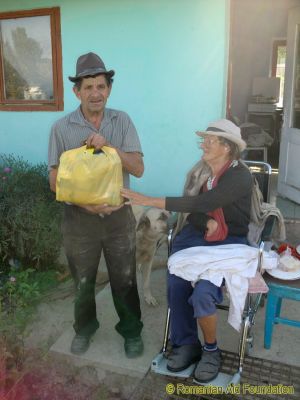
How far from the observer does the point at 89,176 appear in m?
2.37

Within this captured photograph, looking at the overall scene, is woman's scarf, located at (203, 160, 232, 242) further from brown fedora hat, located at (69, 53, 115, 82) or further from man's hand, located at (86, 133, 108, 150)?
brown fedora hat, located at (69, 53, 115, 82)

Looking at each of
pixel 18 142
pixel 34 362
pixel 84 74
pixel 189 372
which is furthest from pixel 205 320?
pixel 18 142

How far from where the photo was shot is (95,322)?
3092 millimetres

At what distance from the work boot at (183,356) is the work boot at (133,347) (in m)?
0.35

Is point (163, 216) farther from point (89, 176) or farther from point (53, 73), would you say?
point (53, 73)

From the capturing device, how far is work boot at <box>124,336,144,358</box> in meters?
2.91

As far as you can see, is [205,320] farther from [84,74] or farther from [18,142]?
[18,142]

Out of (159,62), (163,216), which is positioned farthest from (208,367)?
(159,62)

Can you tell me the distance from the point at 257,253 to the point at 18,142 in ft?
12.5

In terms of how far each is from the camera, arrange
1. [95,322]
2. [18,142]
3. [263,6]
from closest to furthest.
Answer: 1. [95,322]
2. [18,142]
3. [263,6]

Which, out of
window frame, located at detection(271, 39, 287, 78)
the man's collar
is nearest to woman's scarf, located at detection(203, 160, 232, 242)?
the man's collar

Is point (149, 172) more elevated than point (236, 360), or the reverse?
point (149, 172)

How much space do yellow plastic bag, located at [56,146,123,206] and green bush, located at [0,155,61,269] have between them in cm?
168

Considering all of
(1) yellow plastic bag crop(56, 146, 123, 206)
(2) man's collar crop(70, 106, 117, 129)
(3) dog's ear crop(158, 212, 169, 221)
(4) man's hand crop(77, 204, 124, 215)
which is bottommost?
(3) dog's ear crop(158, 212, 169, 221)
